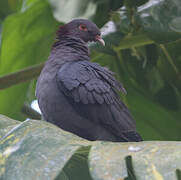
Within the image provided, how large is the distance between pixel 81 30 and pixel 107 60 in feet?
1.82

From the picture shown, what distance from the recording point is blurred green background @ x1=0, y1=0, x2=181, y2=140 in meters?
3.48

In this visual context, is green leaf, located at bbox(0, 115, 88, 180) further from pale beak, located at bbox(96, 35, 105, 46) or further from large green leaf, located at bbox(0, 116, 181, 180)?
pale beak, located at bbox(96, 35, 105, 46)

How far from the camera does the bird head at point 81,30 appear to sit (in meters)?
3.30

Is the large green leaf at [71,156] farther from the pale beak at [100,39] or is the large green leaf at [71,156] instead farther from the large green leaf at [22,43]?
the large green leaf at [22,43]

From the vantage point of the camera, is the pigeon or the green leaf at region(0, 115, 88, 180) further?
the pigeon

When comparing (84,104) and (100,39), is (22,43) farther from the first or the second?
(84,104)

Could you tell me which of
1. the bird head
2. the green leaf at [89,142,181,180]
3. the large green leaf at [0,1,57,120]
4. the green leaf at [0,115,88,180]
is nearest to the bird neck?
the bird head

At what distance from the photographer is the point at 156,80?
3.68 metres

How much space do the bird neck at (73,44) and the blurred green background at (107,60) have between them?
0.22 metres

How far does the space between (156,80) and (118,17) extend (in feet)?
2.70

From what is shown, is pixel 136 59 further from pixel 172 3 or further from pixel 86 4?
pixel 172 3

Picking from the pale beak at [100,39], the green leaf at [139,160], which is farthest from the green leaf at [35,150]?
the pale beak at [100,39]

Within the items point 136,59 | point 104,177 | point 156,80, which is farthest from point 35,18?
point 104,177

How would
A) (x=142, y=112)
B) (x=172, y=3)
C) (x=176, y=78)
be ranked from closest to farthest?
(x=172, y=3) → (x=176, y=78) → (x=142, y=112)
